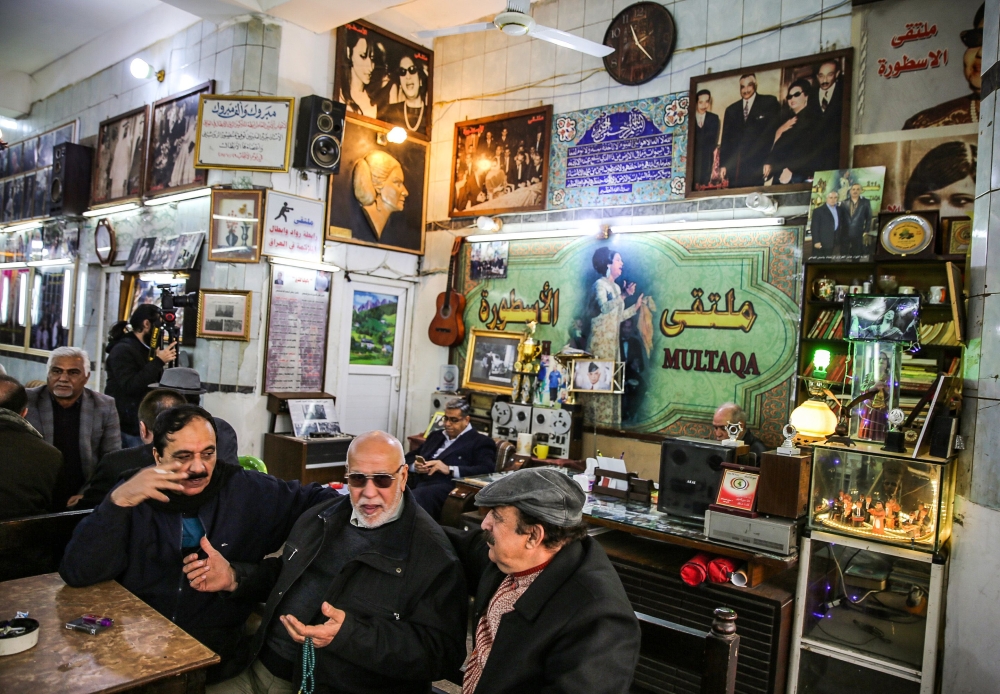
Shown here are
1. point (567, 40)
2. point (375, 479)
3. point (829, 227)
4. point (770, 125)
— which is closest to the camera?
point (375, 479)

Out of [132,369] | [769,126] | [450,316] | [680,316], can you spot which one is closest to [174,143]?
[132,369]

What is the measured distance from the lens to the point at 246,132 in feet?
24.2

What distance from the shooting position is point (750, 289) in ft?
21.2

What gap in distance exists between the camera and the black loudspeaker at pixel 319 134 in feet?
24.4

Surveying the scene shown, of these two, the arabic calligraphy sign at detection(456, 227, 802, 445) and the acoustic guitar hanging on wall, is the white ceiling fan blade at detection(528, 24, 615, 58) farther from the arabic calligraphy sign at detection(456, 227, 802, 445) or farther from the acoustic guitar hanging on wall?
the acoustic guitar hanging on wall

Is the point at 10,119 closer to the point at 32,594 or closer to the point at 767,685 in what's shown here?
the point at 32,594

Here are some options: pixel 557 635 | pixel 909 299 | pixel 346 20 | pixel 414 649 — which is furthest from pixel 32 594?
pixel 346 20

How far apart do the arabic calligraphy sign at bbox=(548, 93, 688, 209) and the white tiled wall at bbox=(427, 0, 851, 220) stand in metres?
0.16

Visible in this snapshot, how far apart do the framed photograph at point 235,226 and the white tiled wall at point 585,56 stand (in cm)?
237

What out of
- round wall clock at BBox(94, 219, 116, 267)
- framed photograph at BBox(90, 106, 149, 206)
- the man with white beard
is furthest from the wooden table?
round wall clock at BBox(94, 219, 116, 267)

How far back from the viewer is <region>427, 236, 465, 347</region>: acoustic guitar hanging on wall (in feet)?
27.7

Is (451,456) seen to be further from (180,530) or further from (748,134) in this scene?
(748,134)

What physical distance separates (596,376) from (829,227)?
2611mm

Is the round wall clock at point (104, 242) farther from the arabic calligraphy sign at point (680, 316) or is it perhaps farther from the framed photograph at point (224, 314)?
the arabic calligraphy sign at point (680, 316)
